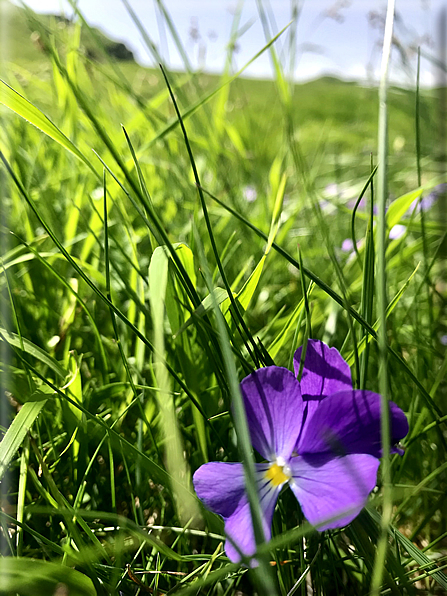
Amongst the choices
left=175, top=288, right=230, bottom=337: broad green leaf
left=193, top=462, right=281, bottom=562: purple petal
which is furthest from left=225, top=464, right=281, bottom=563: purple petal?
left=175, top=288, right=230, bottom=337: broad green leaf

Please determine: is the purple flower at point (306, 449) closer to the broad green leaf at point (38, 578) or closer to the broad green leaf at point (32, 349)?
the broad green leaf at point (38, 578)

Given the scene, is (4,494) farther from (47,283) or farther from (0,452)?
(47,283)

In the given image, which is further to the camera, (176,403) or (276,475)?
(176,403)

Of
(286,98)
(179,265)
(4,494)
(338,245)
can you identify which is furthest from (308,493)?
(338,245)

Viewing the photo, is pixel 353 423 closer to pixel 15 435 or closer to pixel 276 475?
pixel 276 475

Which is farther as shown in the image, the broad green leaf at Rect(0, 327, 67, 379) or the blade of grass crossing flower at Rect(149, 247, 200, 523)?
the broad green leaf at Rect(0, 327, 67, 379)

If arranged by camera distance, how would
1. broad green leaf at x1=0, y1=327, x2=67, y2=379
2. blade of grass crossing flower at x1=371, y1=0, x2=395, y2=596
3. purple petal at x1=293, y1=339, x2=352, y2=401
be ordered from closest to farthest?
blade of grass crossing flower at x1=371, y1=0, x2=395, y2=596 < purple petal at x1=293, y1=339, x2=352, y2=401 < broad green leaf at x1=0, y1=327, x2=67, y2=379

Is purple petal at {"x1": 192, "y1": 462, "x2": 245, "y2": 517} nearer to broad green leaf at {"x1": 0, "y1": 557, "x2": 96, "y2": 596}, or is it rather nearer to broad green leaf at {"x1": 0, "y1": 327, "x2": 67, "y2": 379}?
broad green leaf at {"x1": 0, "y1": 557, "x2": 96, "y2": 596}

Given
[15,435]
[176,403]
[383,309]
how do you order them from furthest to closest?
[176,403] → [15,435] → [383,309]

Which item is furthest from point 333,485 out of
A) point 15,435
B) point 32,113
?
point 32,113
